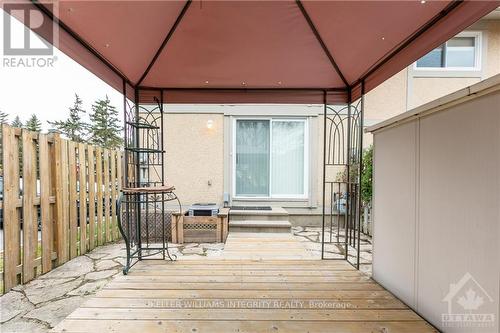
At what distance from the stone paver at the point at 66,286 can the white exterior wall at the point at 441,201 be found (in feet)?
2.75

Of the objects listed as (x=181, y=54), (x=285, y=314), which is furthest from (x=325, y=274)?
(x=181, y=54)

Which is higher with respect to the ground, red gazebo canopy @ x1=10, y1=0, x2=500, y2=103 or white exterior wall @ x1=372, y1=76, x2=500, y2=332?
red gazebo canopy @ x1=10, y1=0, x2=500, y2=103

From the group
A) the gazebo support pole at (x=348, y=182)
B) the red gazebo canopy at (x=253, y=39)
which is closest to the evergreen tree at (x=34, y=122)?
the red gazebo canopy at (x=253, y=39)

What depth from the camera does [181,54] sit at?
213cm

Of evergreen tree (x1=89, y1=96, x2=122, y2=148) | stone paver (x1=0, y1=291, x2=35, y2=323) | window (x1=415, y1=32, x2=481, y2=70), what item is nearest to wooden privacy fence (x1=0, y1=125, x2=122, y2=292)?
stone paver (x1=0, y1=291, x2=35, y2=323)

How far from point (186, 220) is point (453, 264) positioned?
3.51 meters

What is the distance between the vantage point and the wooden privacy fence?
89.4 inches

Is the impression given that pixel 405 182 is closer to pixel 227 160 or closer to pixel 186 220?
pixel 186 220

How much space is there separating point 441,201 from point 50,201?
3765 mm

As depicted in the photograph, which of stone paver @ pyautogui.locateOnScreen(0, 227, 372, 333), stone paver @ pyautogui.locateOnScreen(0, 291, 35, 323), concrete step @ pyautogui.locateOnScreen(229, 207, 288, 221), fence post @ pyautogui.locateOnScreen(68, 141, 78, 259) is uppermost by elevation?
fence post @ pyautogui.locateOnScreen(68, 141, 78, 259)

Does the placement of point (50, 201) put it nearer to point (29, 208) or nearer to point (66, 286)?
point (29, 208)

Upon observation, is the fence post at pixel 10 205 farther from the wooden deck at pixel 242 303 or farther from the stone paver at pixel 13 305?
the wooden deck at pixel 242 303

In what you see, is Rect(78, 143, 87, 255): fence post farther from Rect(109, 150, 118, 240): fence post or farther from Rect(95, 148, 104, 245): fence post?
Rect(109, 150, 118, 240): fence post

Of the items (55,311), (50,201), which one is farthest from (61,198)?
(55,311)
